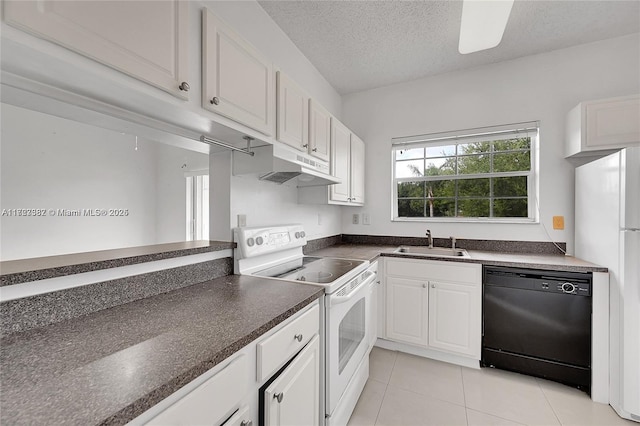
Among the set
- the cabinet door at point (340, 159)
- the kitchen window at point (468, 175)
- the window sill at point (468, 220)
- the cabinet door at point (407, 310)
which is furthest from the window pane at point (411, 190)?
the cabinet door at point (407, 310)

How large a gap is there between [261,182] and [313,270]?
0.73 m

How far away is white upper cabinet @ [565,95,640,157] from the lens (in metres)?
1.90

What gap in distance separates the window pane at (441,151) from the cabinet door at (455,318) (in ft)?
4.70

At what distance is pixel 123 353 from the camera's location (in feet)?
2.22

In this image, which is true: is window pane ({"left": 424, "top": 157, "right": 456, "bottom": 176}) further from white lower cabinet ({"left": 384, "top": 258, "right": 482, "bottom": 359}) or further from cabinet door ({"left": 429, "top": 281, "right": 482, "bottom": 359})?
cabinet door ({"left": 429, "top": 281, "right": 482, "bottom": 359})

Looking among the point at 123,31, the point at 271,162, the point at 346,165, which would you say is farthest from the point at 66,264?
the point at 346,165

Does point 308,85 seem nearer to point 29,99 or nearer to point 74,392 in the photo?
point 29,99

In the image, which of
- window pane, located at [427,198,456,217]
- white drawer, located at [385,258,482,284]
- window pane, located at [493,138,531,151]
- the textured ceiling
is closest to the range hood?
the textured ceiling

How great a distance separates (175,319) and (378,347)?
82.5 inches

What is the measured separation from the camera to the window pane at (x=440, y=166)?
2.82 m

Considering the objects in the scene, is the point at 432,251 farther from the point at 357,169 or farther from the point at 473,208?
the point at 357,169

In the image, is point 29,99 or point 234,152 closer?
point 29,99

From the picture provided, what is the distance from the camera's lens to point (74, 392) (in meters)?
0.52

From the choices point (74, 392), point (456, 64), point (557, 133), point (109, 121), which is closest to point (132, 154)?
point (109, 121)
